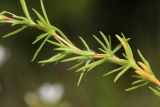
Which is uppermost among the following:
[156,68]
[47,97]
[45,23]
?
[45,23]

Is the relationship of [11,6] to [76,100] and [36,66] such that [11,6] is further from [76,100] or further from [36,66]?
[76,100]

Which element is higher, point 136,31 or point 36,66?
point 36,66

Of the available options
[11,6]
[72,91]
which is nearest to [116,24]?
[72,91]

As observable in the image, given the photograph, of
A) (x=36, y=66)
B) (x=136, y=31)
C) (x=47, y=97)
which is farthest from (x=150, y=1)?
(x=47, y=97)

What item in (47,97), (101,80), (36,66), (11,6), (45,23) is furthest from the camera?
(36,66)

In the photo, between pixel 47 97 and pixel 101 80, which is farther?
pixel 101 80

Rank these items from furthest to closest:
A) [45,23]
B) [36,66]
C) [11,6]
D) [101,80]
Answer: [36,66]
[11,6]
[101,80]
[45,23]
